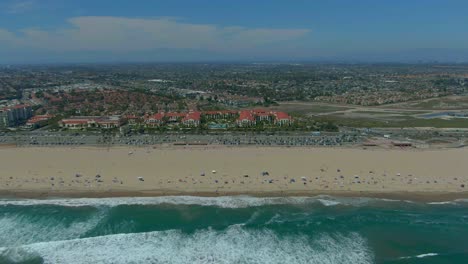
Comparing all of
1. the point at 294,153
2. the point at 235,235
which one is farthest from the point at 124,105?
the point at 235,235

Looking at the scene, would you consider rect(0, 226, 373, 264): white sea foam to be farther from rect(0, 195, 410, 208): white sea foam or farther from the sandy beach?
the sandy beach

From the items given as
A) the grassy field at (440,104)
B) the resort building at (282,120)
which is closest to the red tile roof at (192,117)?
the resort building at (282,120)

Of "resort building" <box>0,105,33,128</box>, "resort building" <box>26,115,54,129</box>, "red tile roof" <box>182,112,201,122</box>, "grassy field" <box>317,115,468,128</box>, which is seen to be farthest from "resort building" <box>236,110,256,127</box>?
"resort building" <box>0,105,33,128</box>

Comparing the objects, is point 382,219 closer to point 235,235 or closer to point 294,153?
point 235,235

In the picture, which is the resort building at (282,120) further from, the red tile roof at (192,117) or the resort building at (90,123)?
the resort building at (90,123)

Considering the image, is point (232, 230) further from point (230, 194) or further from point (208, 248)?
point (230, 194)

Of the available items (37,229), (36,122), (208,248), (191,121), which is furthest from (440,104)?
(37,229)
